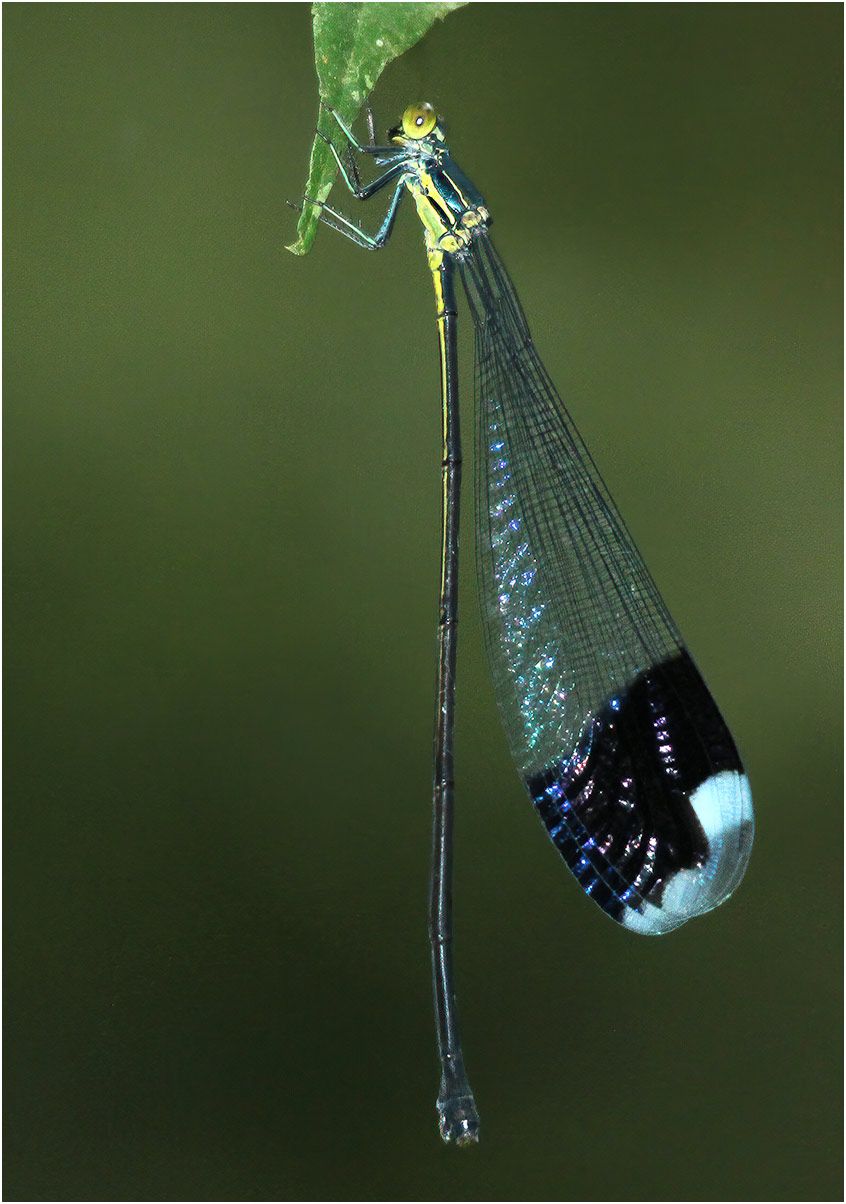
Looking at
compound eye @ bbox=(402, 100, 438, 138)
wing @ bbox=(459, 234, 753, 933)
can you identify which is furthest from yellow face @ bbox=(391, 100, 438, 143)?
wing @ bbox=(459, 234, 753, 933)

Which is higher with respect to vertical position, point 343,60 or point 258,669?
point 343,60

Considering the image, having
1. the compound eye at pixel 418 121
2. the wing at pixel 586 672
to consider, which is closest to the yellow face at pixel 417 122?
the compound eye at pixel 418 121

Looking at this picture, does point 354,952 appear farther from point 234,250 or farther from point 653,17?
point 653,17

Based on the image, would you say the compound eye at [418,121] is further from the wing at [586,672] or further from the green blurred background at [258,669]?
the wing at [586,672]

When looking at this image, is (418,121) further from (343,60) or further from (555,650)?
(555,650)

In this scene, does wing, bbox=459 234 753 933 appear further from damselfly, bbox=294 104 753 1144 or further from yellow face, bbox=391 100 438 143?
yellow face, bbox=391 100 438 143

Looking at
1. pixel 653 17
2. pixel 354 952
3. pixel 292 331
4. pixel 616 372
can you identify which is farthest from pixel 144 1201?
pixel 653 17

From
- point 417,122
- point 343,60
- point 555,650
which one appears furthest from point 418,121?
point 555,650
